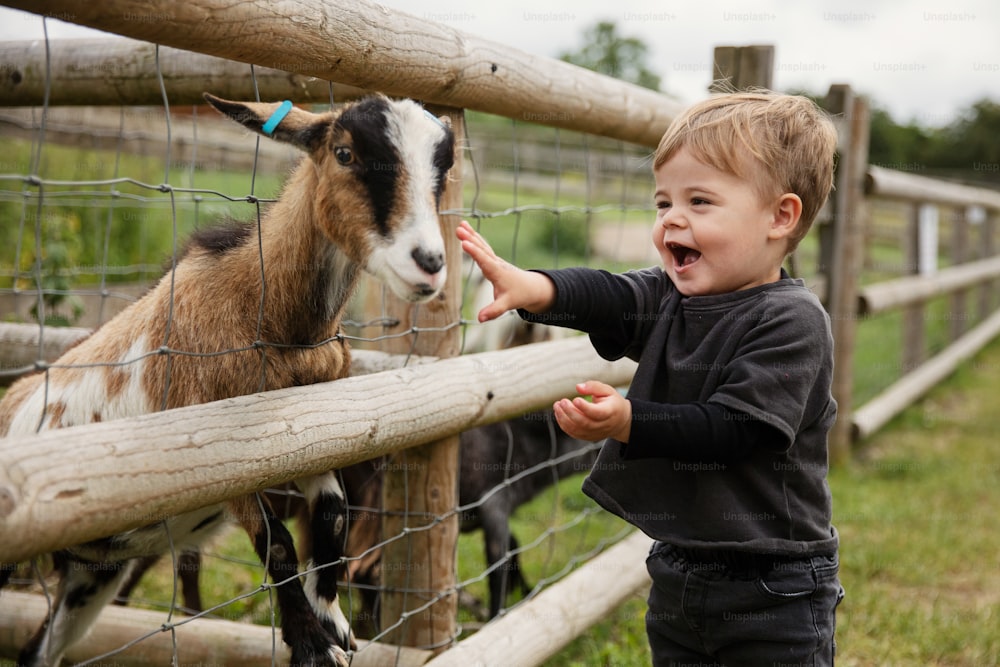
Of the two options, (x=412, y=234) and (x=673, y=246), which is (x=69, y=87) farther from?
(x=673, y=246)

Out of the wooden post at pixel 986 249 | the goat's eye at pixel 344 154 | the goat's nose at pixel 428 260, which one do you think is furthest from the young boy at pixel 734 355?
Answer: the wooden post at pixel 986 249

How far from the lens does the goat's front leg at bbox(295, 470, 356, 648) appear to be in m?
2.19

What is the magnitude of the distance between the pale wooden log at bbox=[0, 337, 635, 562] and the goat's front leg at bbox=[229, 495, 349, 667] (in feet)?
0.90

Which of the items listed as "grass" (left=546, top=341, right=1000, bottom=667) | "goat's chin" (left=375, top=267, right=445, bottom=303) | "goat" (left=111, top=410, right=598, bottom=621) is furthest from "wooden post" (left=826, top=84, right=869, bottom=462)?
"goat's chin" (left=375, top=267, right=445, bottom=303)

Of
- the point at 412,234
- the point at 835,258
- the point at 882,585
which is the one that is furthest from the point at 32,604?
the point at 835,258

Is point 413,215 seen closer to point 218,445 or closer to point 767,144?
point 218,445

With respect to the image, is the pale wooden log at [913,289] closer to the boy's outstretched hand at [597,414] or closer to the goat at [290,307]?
the goat at [290,307]

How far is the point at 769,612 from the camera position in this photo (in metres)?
1.87

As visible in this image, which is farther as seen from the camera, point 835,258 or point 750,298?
point 835,258

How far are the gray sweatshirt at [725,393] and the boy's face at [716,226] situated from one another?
0.05m

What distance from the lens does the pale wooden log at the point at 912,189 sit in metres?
5.86

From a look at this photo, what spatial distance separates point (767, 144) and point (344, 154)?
93cm

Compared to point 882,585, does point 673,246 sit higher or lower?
higher

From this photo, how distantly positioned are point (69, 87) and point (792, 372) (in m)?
2.44
